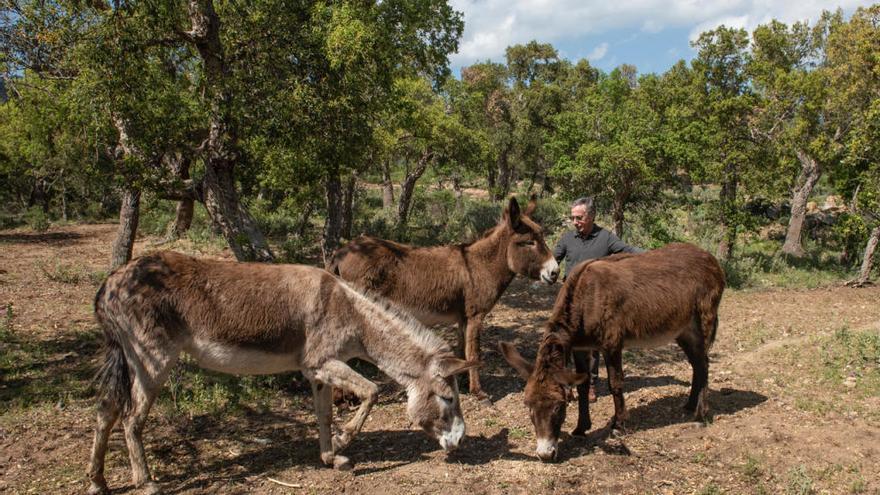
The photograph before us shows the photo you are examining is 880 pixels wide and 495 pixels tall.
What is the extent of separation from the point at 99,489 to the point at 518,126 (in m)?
31.2

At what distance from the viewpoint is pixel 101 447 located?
4773mm

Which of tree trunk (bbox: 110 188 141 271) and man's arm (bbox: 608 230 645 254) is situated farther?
tree trunk (bbox: 110 188 141 271)

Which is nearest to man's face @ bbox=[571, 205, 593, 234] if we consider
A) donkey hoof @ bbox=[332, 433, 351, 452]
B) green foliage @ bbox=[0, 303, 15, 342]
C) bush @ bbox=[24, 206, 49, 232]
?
donkey hoof @ bbox=[332, 433, 351, 452]

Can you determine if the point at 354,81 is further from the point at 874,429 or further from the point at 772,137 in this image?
the point at 772,137

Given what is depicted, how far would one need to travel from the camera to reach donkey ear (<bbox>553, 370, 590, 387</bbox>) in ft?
16.5

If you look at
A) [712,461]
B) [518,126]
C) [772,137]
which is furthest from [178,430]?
[518,126]

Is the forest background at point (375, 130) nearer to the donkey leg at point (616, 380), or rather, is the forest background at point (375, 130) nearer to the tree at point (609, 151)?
the tree at point (609, 151)

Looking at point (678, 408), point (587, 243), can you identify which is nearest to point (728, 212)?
point (587, 243)

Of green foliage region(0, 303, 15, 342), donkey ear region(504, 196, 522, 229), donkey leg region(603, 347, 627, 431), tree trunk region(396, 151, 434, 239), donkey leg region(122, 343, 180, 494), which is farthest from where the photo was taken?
tree trunk region(396, 151, 434, 239)

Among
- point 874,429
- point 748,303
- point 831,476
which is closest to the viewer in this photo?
point 831,476

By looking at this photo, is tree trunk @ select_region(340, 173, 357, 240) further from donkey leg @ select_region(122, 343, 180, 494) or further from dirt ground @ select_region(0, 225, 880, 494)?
donkey leg @ select_region(122, 343, 180, 494)

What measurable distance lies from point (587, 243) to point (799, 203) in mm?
18209

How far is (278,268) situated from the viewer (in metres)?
5.62

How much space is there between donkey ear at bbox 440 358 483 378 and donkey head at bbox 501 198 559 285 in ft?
7.96
